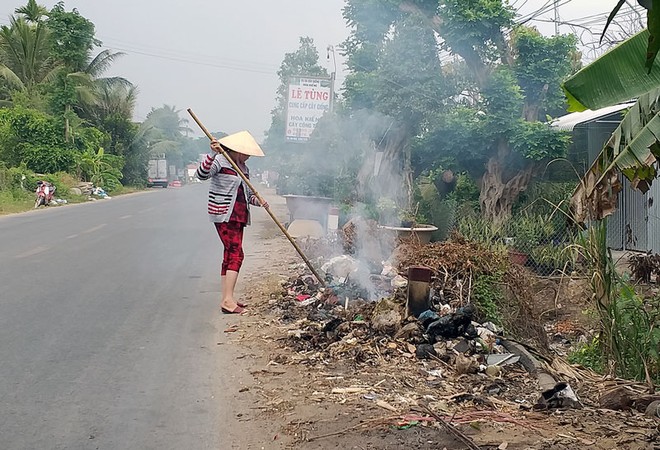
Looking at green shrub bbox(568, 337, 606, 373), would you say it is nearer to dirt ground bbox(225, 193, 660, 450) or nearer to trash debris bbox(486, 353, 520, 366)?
dirt ground bbox(225, 193, 660, 450)

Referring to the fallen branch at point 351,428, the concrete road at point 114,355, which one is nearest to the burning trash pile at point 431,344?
the fallen branch at point 351,428

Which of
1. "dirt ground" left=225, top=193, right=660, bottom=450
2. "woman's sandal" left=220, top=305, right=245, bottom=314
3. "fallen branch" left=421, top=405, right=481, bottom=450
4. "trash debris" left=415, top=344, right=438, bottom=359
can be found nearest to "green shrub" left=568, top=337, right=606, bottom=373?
"dirt ground" left=225, top=193, right=660, bottom=450

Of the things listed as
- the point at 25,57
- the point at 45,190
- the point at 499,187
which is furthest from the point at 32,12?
the point at 499,187

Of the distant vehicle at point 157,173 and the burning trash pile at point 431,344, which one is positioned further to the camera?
the distant vehicle at point 157,173

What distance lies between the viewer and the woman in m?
7.13

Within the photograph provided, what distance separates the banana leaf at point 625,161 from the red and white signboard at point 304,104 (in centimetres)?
1430

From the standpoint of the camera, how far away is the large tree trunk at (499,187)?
37.8ft

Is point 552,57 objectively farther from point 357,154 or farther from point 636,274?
point 357,154

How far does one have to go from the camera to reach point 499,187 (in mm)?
11758

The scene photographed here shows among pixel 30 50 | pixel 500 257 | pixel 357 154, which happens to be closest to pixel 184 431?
pixel 500 257

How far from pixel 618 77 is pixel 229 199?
4.33m

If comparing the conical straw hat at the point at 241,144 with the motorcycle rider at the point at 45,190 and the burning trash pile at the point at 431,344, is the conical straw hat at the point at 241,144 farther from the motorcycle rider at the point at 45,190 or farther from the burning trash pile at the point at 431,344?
the motorcycle rider at the point at 45,190

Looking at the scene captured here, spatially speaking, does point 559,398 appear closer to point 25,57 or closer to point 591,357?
point 591,357

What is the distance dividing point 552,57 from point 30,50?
34.4m
